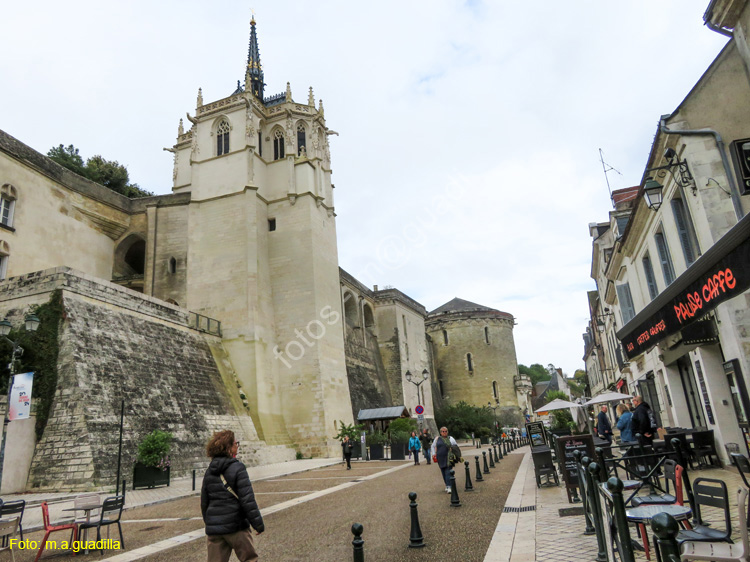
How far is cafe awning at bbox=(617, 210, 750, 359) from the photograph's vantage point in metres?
4.18

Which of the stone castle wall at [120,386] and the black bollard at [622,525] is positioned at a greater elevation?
the stone castle wall at [120,386]

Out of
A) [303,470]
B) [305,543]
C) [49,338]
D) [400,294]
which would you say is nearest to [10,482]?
[49,338]

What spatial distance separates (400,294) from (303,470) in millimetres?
25196

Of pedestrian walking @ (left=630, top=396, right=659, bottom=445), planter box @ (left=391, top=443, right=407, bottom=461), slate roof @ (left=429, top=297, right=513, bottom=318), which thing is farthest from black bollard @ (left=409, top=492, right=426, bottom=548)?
slate roof @ (left=429, top=297, right=513, bottom=318)

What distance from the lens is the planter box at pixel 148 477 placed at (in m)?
13.0

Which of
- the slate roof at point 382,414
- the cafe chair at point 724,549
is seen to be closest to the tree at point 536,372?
the slate roof at point 382,414

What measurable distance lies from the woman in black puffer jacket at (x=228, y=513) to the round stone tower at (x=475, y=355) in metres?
46.8

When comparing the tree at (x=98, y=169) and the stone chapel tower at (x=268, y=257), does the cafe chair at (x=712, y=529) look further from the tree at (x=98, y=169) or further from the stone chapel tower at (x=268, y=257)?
the tree at (x=98, y=169)

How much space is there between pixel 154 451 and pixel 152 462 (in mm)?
282

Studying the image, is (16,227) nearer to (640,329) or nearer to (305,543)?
(305,543)

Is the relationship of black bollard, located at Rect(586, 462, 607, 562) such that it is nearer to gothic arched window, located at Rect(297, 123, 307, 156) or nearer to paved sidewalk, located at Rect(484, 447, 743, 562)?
paved sidewalk, located at Rect(484, 447, 743, 562)

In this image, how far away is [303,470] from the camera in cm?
1783

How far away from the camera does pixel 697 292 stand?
17.1 ft

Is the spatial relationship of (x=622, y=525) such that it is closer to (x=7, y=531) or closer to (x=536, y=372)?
(x=7, y=531)
